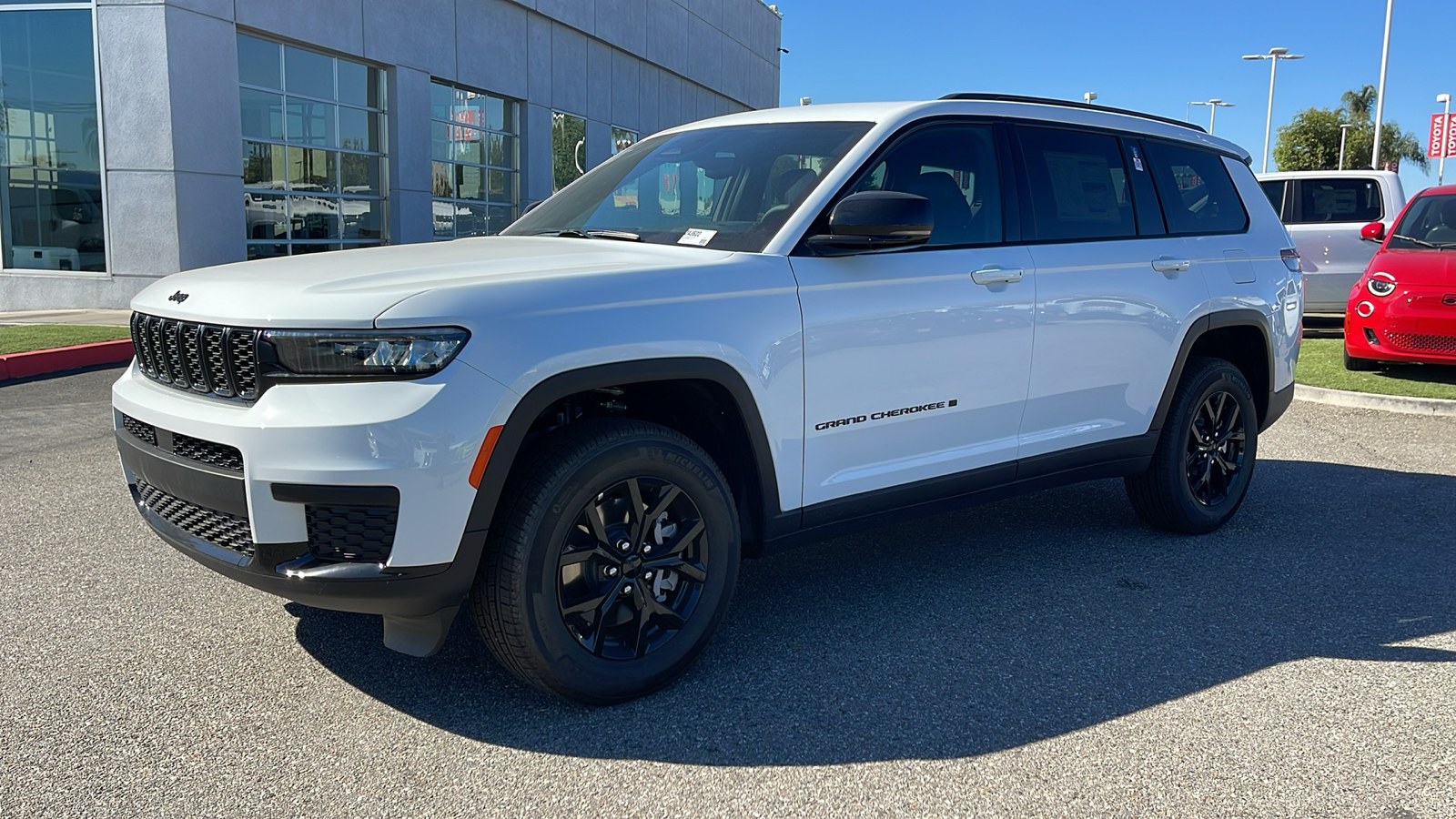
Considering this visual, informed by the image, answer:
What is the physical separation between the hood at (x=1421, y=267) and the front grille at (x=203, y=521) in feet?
33.6

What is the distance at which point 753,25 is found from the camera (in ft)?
124

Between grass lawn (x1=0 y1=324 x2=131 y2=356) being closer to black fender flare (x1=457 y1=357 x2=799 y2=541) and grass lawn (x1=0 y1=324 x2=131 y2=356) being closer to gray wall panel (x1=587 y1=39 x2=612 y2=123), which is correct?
black fender flare (x1=457 y1=357 x2=799 y2=541)

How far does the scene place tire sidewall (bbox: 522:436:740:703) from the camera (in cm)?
314

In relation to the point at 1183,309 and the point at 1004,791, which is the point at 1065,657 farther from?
the point at 1183,309

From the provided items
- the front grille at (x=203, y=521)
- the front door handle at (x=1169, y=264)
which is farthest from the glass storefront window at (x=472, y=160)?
the front grille at (x=203, y=521)

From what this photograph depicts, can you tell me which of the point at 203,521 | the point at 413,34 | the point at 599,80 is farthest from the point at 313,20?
the point at 203,521

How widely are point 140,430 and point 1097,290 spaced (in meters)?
3.49

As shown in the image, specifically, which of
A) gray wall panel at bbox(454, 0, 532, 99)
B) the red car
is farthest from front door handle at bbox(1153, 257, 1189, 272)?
gray wall panel at bbox(454, 0, 532, 99)

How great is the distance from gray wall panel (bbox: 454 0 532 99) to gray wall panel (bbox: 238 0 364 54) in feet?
9.32

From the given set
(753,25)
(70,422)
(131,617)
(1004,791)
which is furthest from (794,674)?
(753,25)

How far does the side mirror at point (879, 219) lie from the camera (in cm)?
360

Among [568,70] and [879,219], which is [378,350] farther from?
[568,70]

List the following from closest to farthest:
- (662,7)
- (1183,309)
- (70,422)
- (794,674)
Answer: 1. (794,674)
2. (1183,309)
3. (70,422)
4. (662,7)

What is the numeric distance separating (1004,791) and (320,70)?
16.9 m
